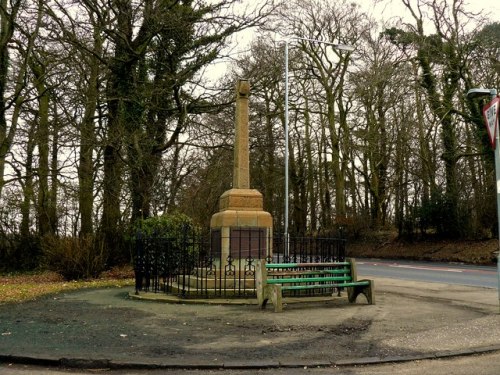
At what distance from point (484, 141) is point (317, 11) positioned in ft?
42.5

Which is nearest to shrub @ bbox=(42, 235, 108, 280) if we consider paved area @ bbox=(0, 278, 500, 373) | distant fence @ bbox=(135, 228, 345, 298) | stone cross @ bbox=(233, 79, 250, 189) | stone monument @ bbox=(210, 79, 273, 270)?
distant fence @ bbox=(135, 228, 345, 298)

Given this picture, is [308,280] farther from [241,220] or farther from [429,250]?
[429,250]

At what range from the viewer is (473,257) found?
24.7 meters

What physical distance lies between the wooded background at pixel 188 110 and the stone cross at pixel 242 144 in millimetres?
6486

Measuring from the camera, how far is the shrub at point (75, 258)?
15.3 metres

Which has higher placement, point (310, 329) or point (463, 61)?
→ point (463, 61)

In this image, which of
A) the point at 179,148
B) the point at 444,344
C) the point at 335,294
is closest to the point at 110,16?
the point at 179,148

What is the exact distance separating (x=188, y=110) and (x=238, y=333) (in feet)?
47.1

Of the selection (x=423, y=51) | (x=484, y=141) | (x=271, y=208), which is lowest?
(x=271, y=208)

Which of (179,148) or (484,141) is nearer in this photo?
(179,148)

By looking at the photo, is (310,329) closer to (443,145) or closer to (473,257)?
(473,257)

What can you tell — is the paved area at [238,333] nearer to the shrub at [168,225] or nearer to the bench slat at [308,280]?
the bench slat at [308,280]

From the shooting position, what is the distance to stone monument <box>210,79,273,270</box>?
1133cm

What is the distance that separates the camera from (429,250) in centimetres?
2878
